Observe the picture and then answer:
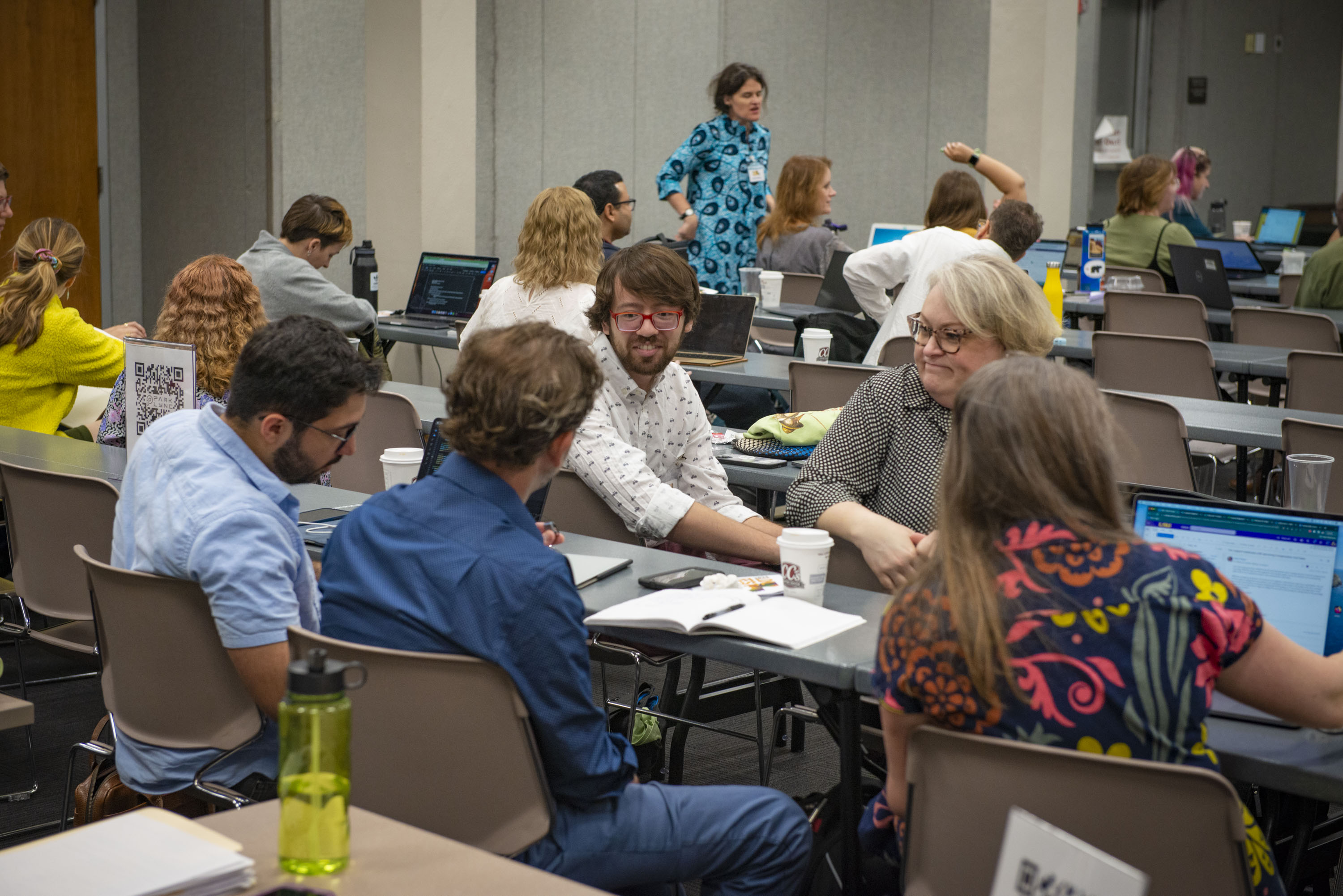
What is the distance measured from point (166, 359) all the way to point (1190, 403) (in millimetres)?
3072

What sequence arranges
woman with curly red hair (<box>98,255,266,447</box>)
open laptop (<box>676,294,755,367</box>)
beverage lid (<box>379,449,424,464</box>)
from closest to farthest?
1. beverage lid (<box>379,449,424,464</box>)
2. woman with curly red hair (<box>98,255,266,447</box>)
3. open laptop (<box>676,294,755,367</box>)

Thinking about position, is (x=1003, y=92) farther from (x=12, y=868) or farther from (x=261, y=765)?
(x=12, y=868)

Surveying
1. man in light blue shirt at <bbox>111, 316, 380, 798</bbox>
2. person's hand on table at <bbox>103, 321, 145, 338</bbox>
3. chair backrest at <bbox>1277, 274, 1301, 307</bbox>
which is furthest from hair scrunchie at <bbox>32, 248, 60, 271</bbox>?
chair backrest at <bbox>1277, 274, 1301, 307</bbox>

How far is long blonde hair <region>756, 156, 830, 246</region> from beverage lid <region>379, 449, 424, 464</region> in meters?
4.63

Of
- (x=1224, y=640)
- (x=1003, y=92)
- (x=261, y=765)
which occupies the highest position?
(x=1003, y=92)

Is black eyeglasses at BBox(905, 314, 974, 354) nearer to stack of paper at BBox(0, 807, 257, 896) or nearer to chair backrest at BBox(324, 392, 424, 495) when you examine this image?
stack of paper at BBox(0, 807, 257, 896)

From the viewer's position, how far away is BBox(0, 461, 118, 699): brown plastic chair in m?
2.90

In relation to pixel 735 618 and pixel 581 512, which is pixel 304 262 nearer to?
pixel 581 512

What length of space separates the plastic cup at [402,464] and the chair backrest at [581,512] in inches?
11.6

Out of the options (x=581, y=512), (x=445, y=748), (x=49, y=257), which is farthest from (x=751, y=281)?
(x=445, y=748)

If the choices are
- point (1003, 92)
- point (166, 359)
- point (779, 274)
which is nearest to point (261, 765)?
point (166, 359)

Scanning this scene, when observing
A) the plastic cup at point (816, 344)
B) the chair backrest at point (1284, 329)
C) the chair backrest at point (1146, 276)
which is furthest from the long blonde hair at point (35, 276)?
the chair backrest at point (1146, 276)

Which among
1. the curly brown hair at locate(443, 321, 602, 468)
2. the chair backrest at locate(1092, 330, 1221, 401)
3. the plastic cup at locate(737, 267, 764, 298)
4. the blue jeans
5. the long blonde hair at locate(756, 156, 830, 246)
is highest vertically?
the long blonde hair at locate(756, 156, 830, 246)

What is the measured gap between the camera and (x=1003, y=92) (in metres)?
10.4
